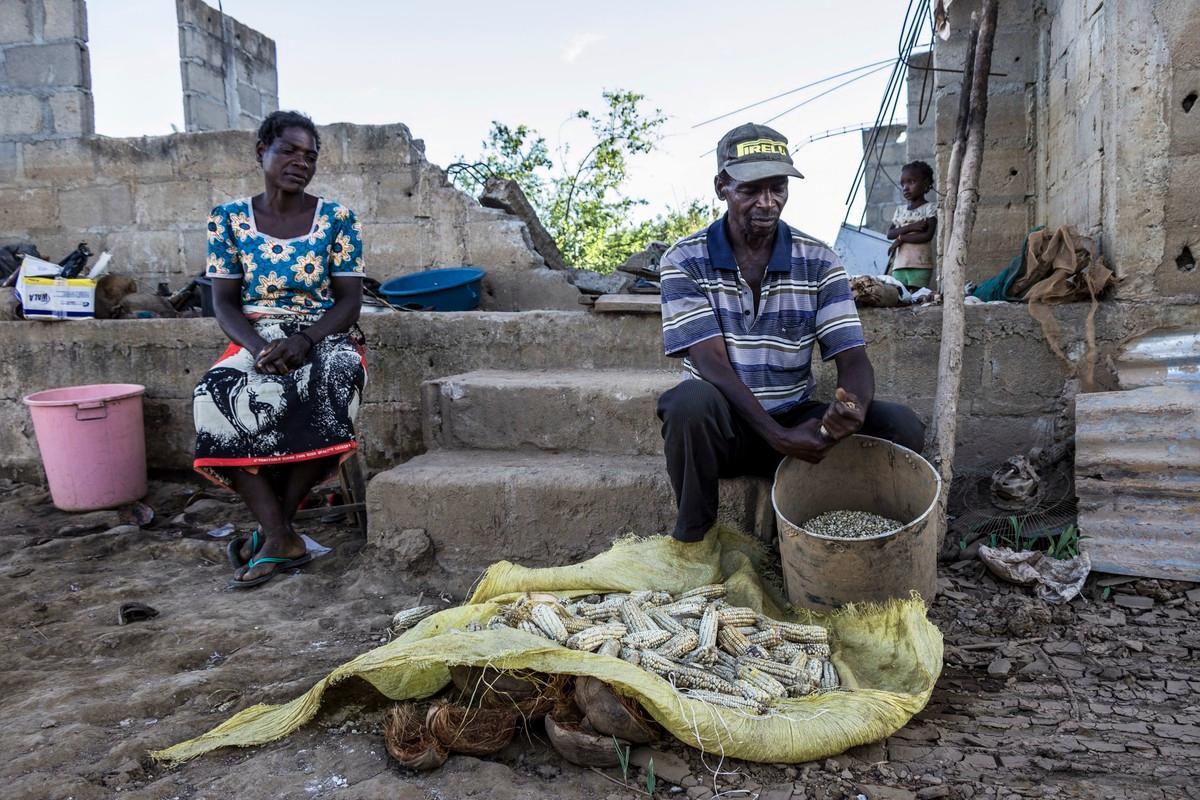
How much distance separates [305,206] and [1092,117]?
3619mm

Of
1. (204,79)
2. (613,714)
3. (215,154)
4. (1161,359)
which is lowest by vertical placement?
(613,714)

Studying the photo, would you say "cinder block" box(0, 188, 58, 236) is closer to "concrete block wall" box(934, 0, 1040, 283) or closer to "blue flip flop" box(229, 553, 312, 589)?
"blue flip flop" box(229, 553, 312, 589)

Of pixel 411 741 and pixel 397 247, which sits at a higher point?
pixel 397 247

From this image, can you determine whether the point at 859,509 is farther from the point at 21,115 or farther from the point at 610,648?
the point at 21,115

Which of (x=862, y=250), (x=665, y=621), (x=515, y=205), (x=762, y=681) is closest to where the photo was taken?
(x=762, y=681)

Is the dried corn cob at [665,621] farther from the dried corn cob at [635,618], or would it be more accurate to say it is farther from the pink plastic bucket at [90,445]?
the pink plastic bucket at [90,445]

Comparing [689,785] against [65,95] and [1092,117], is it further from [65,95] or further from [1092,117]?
[65,95]

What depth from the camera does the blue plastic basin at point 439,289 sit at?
5047 mm

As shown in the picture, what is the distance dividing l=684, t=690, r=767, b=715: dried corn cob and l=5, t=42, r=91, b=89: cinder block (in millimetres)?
6172

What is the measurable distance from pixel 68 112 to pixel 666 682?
607 cm

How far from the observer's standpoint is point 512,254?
546 centimetres

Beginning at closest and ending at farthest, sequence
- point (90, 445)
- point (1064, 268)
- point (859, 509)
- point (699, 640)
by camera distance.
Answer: point (699, 640)
point (859, 509)
point (1064, 268)
point (90, 445)

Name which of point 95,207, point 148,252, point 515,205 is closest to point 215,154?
point 148,252

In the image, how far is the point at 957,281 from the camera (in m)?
3.72
